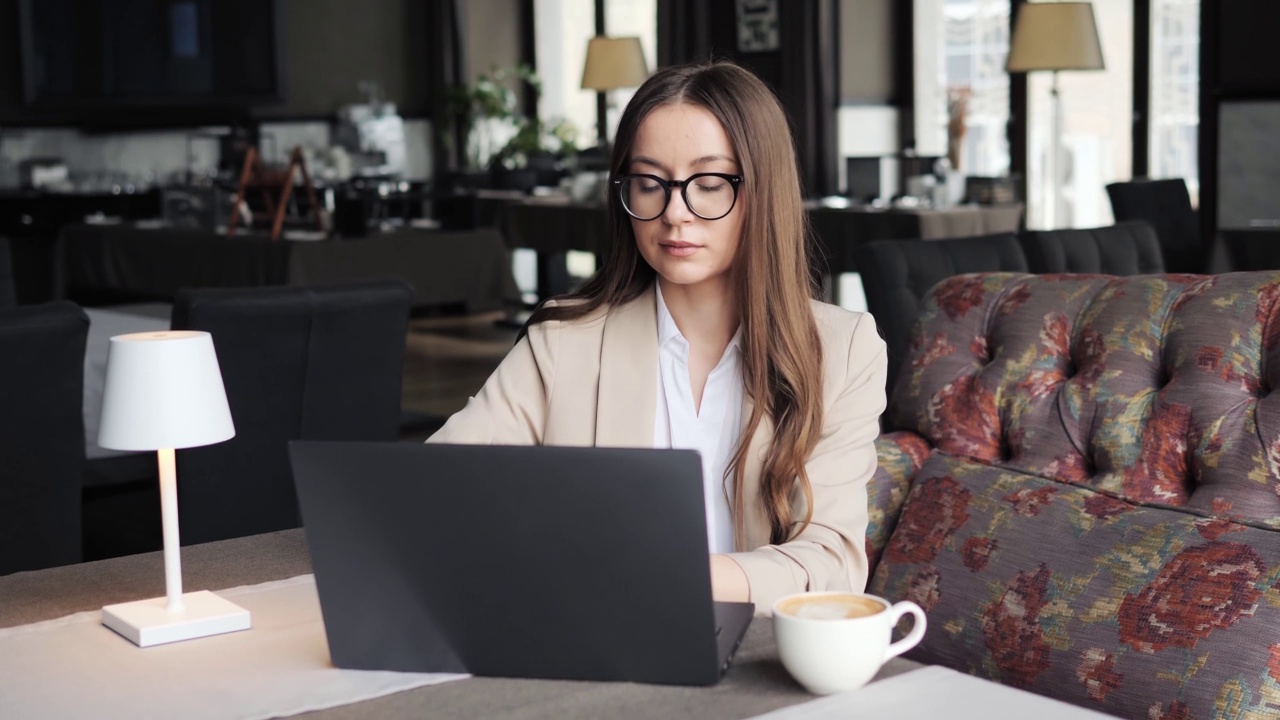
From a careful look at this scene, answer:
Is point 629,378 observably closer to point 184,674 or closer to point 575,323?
point 575,323

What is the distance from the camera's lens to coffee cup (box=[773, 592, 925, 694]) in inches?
44.4

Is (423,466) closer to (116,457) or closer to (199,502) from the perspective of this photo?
(199,502)

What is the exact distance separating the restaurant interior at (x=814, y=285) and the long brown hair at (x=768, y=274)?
17 centimetres

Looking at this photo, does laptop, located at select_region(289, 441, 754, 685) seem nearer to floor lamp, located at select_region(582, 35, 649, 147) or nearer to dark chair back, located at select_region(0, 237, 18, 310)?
dark chair back, located at select_region(0, 237, 18, 310)

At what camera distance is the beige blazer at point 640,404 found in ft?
5.20

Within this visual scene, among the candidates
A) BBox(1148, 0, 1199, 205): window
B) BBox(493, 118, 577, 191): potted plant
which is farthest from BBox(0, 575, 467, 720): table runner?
BBox(493, 118, 577, 191): potted plant

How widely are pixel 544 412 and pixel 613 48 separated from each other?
22.5 ft

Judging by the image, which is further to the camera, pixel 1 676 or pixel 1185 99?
pixel 1185 99

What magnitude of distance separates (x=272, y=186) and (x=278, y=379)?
3.13 metres

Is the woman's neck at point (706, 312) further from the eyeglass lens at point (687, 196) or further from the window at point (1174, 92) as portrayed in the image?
the window at point (1174, 92)

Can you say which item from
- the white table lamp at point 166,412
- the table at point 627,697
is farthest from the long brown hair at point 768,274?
the white table lamp at point 166,412

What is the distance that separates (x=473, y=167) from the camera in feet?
36.3

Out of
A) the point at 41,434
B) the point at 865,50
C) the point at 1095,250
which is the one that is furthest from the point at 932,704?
the point at 865,50

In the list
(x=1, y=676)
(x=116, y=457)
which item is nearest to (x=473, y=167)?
(x=116, y=457)
